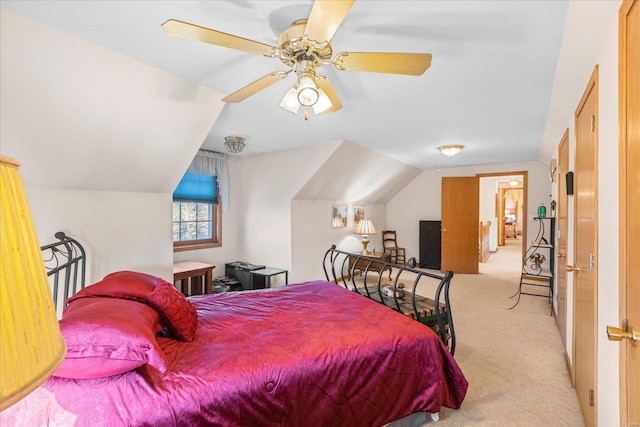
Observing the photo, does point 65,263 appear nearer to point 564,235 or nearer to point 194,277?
point 194,277

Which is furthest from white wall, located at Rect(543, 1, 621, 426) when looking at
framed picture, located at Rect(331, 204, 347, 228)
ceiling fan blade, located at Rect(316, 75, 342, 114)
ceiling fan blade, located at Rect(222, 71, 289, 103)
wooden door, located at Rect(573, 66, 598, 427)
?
framed picture, located at Rect(331, 204, 347, 228)

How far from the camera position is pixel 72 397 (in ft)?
3.76

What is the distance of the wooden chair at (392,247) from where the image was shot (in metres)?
7.10

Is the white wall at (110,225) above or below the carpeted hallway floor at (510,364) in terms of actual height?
above

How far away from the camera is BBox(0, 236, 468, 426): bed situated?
1.17m

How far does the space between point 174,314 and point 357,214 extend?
5.01 metres

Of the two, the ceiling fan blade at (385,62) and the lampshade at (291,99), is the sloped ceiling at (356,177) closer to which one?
the lampshade at (291,99)

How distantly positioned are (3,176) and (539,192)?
7.03 metres

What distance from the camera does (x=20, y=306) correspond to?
0.38 metres

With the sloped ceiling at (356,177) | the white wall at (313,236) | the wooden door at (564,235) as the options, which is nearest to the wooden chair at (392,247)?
the sloped ceiling at (356,177)

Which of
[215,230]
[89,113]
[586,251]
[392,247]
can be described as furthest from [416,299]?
[392,247]

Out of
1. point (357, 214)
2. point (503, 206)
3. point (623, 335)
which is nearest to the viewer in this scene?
point (623, 335)

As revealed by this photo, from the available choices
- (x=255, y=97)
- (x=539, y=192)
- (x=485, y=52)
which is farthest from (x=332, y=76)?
(x=539, y=192)

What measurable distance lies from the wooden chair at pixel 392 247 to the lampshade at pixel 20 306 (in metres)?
6.96
